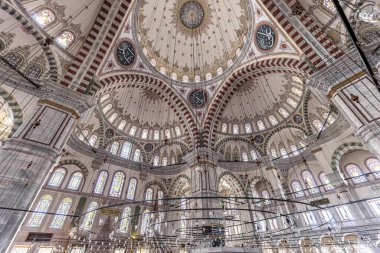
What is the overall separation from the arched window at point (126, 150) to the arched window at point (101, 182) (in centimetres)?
199

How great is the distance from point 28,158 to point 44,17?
23.7 feet

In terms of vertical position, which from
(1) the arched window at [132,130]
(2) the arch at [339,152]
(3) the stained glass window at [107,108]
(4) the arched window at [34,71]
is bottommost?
(2) the arch at [339,152]

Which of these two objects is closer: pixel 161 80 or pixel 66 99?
pixel 66 99

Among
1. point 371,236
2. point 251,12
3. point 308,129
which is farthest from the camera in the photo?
point 308,129

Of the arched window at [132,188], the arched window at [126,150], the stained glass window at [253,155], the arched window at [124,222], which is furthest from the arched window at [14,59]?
the stained glass window at [253,155]

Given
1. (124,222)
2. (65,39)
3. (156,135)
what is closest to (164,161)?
(156,135)

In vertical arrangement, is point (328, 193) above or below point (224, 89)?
below

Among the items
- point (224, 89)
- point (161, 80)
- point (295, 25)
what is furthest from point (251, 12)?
point (161, 80)

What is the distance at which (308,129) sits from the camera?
13.9 meters

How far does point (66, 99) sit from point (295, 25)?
39.2ft

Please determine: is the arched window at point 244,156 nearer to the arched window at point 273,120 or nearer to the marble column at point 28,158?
the arched window at point 273,120

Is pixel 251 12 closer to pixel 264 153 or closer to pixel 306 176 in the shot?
pixel 264 153

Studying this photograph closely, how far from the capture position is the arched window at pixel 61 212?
1085cm

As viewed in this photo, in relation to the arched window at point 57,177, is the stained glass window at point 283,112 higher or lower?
higher
